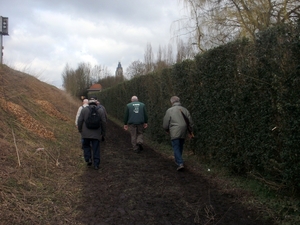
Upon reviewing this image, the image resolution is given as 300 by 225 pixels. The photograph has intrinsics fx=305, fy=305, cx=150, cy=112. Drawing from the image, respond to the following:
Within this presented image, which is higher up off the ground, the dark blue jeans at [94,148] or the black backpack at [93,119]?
the black backpack at [93,119]

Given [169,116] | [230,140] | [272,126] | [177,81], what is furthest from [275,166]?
[177,81]

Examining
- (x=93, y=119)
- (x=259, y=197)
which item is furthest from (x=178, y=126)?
(x=259, y=197)

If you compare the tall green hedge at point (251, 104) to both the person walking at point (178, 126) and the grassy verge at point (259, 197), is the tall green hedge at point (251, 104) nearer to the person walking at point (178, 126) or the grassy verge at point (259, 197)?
the grassy verge at point (259, 197)

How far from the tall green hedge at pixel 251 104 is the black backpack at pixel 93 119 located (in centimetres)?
255

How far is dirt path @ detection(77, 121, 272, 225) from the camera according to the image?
4.48m

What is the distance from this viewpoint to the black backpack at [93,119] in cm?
741

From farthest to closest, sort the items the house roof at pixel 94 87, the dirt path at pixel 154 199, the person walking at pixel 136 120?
the house roof at pixel 94 87 → the person walking at pixel 136 120 → the dirt path at pixel 154 199

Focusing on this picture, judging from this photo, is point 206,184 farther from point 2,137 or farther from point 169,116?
point 2,137

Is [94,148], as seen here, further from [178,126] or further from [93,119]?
[178,126]

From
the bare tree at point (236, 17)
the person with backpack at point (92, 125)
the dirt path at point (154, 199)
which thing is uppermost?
the bare tree at point (236, 17)

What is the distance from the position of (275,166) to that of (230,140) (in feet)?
5.02

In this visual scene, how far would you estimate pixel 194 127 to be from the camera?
26.9 ft

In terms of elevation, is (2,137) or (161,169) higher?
(2,137)

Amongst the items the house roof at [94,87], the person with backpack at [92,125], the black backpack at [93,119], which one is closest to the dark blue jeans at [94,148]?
the person with backpack at [92,125]
